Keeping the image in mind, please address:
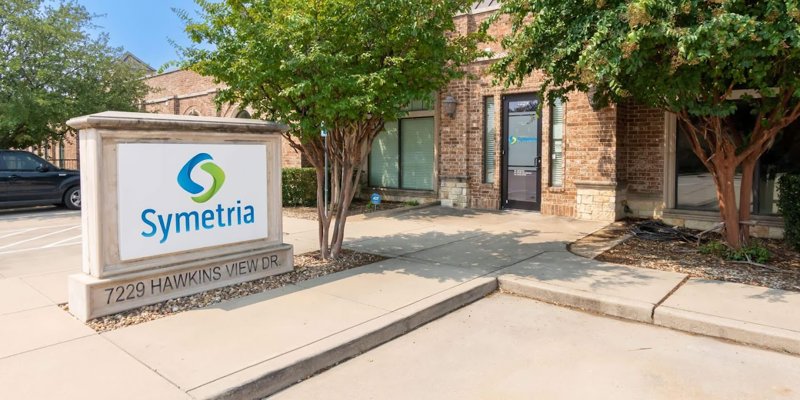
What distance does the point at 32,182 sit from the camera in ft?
40.9

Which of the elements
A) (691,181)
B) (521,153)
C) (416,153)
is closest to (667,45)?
(691,181)

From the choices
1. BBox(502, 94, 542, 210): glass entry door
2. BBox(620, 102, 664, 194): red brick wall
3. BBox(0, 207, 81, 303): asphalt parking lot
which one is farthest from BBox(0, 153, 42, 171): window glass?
BBox(620, 102, 664, 194): red brick wall

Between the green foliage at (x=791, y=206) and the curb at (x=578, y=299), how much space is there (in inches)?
143

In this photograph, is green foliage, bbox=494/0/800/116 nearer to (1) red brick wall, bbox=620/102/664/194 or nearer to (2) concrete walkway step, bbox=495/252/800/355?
(2) concrete walkway step, bbox=495/252/800/355

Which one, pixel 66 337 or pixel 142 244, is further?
pixel 142 244

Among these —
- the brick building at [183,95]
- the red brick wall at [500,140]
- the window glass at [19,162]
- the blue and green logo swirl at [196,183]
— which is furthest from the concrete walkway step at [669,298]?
the brick building at [183,95]

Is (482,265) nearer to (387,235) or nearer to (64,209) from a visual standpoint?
(387,235)

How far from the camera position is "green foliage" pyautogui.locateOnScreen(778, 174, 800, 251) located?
268 inches

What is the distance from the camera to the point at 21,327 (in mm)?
4293

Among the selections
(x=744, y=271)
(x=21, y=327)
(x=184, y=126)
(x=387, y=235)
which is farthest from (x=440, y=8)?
(x=21, y=327)

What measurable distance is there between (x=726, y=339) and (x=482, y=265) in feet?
8.92

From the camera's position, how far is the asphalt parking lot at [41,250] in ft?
18.9

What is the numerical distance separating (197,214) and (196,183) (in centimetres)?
31

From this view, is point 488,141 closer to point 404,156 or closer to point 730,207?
point 404,156
